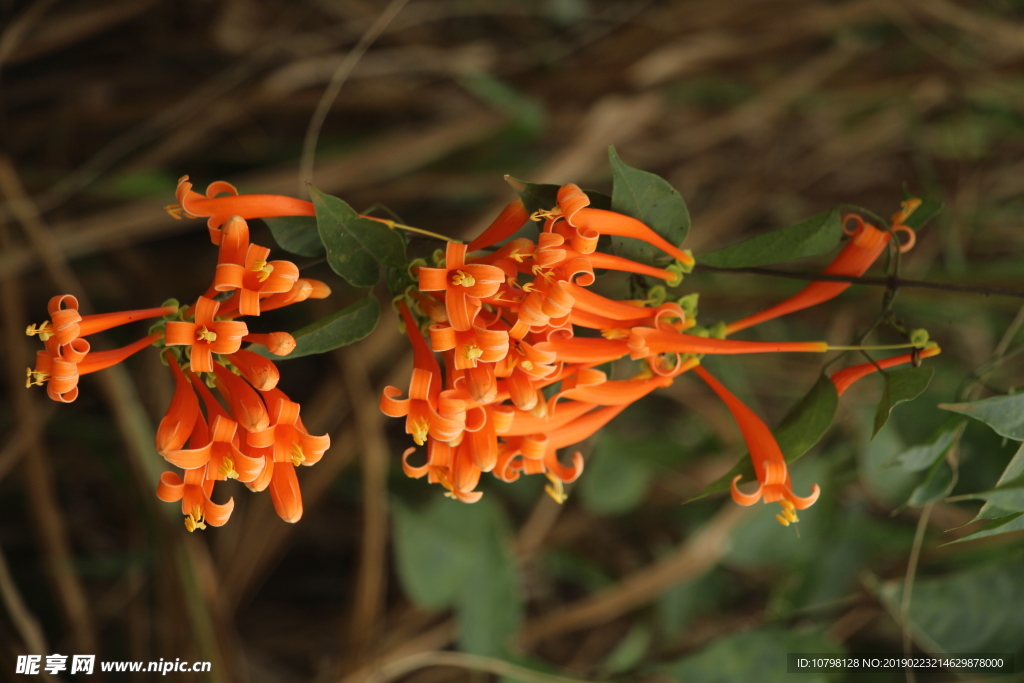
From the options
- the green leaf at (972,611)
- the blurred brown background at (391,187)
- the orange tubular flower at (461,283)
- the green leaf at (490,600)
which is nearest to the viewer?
the orange tubular flower at (461,283)

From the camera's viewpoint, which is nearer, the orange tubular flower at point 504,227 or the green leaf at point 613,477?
the orange tubular flower at point 504,227

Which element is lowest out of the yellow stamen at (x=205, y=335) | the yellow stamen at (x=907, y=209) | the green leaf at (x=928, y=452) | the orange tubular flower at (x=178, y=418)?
the green leaf at (x=928, y=452)

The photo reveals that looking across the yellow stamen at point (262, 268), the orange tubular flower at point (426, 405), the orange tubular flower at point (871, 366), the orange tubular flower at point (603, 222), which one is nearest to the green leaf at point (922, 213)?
the orange tubular flower at point (871, 366)

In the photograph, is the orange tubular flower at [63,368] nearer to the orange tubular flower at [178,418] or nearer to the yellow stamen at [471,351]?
the orange tubular flower at [178,418]

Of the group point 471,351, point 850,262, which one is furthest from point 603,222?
point 850,262

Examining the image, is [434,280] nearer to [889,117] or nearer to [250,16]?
[250,16]

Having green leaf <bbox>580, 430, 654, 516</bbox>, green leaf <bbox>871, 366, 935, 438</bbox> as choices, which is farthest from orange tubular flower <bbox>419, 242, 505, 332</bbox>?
green leaf <bbox>580, 430, 654, 516</bbox>

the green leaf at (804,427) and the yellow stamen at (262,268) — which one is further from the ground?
the yellow stamen at (262,268)
